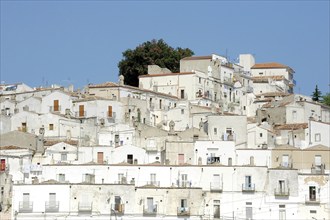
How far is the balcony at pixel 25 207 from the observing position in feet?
213

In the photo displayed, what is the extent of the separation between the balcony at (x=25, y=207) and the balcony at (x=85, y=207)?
3173 millimetres

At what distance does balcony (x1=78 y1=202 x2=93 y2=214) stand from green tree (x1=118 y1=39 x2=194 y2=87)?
46.2 metres

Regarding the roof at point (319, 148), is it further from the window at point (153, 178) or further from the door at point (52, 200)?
the door at point (52, 200)

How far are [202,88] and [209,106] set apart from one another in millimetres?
3171

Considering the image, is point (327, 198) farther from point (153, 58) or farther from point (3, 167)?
point (153, 58)

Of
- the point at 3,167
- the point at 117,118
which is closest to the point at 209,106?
the point at 117,118

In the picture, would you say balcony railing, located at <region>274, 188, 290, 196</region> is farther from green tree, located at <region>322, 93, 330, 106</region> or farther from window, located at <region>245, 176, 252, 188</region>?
green tree, located at <region>322, 93, 330, 106</region>

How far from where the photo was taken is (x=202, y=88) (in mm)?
99375

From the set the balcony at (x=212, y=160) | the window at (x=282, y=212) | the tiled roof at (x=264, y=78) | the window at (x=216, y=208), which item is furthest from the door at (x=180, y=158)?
the tiled roof at (x=264, y=78)

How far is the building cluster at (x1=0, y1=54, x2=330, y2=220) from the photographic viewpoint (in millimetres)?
65250

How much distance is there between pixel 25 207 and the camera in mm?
65188

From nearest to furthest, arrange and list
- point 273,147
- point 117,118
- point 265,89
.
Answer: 1. point 273,147
2. point 117,118
3. point 265,89

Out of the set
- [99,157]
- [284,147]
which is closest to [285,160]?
[284,147]

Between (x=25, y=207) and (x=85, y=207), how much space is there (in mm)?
3904
